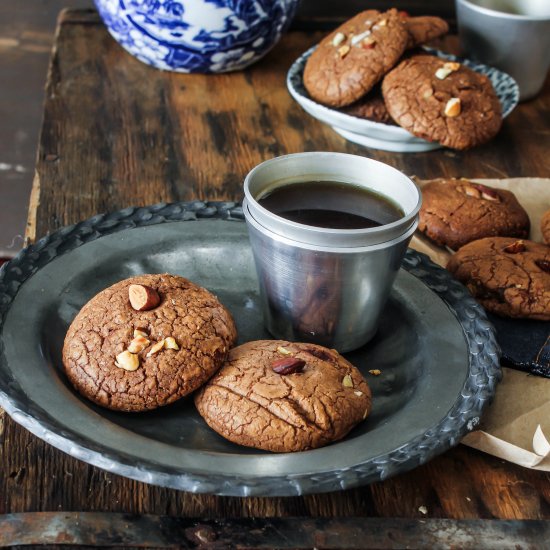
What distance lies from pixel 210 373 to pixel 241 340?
0.59 feet

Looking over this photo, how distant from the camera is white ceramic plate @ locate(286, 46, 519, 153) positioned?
57.4 inches

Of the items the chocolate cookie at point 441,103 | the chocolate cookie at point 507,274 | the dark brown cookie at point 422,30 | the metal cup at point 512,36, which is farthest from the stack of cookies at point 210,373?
the metal cup at point 512,36

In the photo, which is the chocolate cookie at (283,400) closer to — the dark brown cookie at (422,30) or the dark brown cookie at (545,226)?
the dark brown cookie at (545,226)

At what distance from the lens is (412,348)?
93 centimetres

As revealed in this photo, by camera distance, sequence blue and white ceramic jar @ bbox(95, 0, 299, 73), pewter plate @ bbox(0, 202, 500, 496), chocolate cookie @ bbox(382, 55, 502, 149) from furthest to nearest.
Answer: blue and white ceramic jar @ bbox(95, 0, 299, 73) < chocolate cookie @ bbox(382, 55, 502, 149) < pewter plate @ bbox(0, 202, 500, 496)

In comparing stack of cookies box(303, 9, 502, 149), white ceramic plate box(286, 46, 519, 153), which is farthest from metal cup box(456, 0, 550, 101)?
stack of cookies box(303, 9, 502, 149)

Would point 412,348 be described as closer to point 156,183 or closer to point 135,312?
point 135,312

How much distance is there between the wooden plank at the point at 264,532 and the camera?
74 cm

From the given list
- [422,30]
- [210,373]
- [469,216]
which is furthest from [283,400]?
[422,30]

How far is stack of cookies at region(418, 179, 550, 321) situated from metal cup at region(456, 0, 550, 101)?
0.49 m

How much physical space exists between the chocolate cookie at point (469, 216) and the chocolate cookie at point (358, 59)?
295 mm

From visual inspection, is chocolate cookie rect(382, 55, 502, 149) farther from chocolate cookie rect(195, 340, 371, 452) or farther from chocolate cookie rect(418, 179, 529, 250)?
chocolate cookie rect(195, 340, 371, 452)

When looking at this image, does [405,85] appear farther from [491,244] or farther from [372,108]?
[491,244]

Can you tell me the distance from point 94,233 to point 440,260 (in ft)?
1.81
